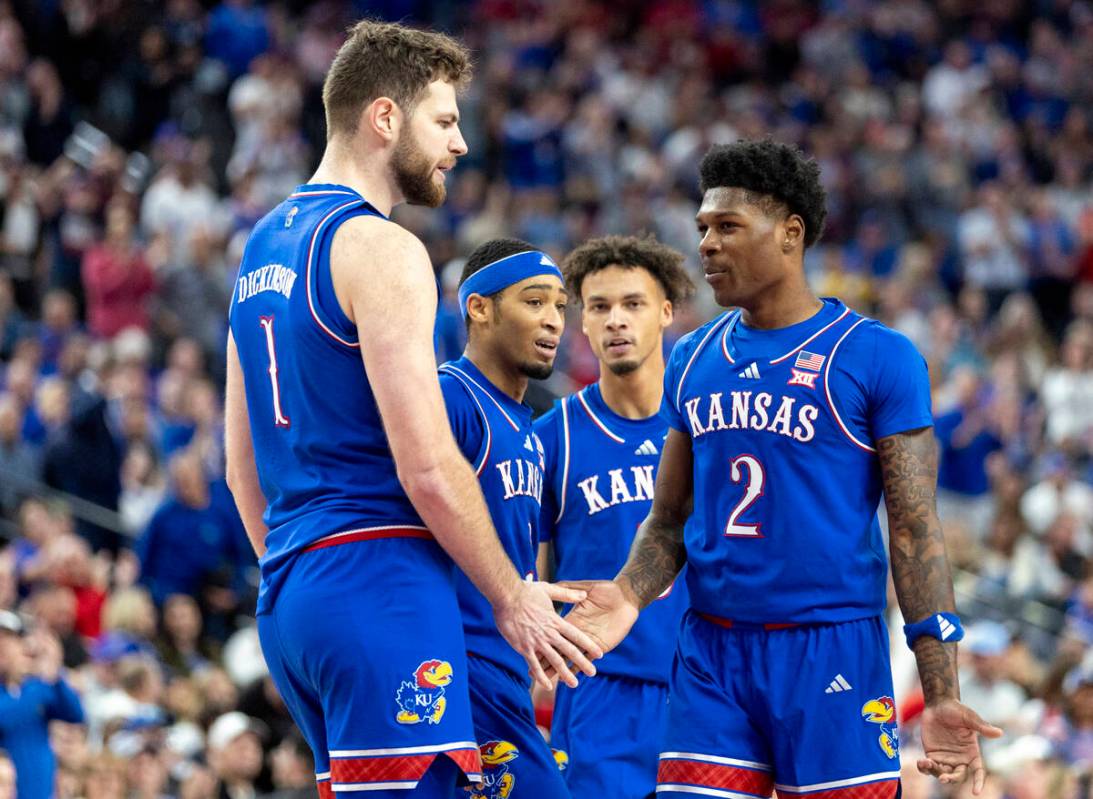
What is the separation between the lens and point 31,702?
359 inches

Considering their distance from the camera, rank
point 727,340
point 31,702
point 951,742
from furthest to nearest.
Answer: point 31,702
point 727,340
point 951,742

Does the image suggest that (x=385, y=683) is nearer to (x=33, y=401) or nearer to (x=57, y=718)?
(x=57, y=718)

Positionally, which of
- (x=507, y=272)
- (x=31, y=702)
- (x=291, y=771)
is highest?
(x=507, y=272)

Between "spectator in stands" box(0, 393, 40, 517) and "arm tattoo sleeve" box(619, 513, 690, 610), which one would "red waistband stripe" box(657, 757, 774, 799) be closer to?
"arm tattoo sleeve" box(619, 513, 690, 610)

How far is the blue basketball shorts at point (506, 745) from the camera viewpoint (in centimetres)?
530

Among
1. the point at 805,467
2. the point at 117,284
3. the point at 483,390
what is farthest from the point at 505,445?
the point at 117,284

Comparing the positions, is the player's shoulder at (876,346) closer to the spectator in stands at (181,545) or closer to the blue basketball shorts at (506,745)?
the blue basketball shorts at (506,745)

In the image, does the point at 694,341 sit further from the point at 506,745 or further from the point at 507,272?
the point at 506,745

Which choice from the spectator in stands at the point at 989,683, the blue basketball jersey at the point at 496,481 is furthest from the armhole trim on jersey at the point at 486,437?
the spectator in stands at the point at 989,683

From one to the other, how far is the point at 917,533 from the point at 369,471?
1654 mm

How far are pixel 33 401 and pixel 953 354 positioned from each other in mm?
8351

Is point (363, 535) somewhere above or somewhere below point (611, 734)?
above

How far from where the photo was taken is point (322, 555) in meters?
4.74

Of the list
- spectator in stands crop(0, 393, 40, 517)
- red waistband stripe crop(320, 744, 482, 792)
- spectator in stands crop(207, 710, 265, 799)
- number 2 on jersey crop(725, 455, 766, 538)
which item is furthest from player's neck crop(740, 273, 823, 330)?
spectator in stands crop(0, 393, 40, 517)
